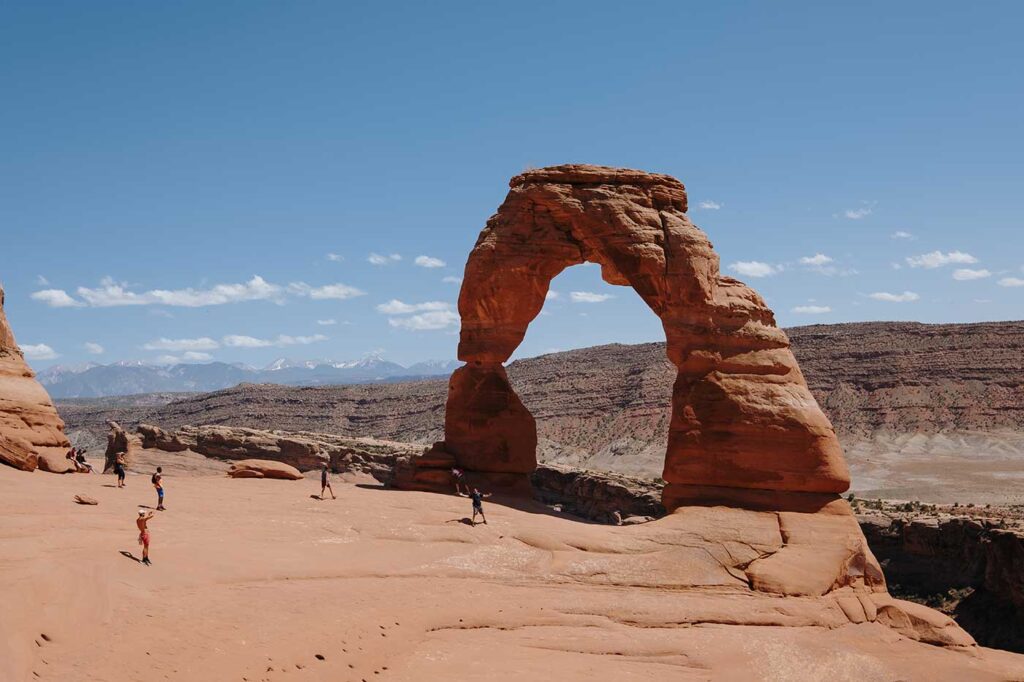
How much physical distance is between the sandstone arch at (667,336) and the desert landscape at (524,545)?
61 millimetres

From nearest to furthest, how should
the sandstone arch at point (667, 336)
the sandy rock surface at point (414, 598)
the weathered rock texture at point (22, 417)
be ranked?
the sandy rock surface at point (414, 598), the weathered rock texture at point (22, 417), the sandstone arch at point (667, 336)

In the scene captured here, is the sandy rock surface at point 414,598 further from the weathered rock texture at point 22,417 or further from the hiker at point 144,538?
the weathered rock texture at point 22,417

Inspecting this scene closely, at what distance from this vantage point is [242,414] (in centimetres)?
8994

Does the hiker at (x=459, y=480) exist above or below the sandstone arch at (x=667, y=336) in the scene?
below

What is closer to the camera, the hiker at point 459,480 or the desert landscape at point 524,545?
the desert landscape at point 524,545

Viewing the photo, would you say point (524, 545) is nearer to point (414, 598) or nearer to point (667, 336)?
point (414, 598)

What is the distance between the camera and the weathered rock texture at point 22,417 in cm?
1944

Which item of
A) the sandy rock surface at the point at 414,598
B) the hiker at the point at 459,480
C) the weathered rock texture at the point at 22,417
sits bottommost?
the sandy rock surface at the point at 414,598

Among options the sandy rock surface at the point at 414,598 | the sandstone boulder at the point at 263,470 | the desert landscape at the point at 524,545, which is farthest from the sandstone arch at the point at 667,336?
the sandstone boulder at the point at 263,470

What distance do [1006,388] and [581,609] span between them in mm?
67121

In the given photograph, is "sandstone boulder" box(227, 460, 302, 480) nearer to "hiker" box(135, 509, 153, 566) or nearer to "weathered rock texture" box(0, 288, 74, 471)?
"weathered rock texture" box(0, 288, 74, 471)

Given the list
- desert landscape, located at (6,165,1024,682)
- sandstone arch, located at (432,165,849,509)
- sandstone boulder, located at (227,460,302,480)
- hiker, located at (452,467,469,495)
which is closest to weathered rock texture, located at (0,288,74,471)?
desert landscape, located at (6,165,1024,682)

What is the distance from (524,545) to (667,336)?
7.64m

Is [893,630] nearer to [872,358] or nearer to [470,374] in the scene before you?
[470,374]
